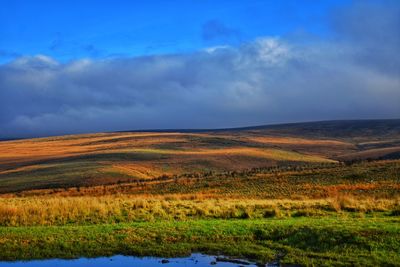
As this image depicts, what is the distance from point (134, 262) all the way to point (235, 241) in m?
3.67

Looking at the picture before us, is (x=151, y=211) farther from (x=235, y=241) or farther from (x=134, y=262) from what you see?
(x=134, y=262)

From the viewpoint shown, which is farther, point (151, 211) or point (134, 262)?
point (151, 211)

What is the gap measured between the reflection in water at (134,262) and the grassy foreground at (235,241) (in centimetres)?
44

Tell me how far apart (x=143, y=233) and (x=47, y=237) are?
3.27 meters

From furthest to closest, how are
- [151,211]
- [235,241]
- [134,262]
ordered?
[151,211]
[235,241]
[134,262]

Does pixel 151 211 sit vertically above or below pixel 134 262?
below

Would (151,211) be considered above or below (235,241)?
below

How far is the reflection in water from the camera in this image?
13.7 metres

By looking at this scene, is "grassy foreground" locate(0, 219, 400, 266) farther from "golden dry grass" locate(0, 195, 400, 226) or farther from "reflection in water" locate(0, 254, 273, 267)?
"golden dry grass" locate(0, 195, 400, 226)

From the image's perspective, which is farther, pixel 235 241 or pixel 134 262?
pixel 235 241

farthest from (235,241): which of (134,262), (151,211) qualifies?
(151,211)

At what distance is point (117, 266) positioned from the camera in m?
13.7

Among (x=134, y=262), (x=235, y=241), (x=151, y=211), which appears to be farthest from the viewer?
(x=151, y=211)

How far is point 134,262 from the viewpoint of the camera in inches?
555
